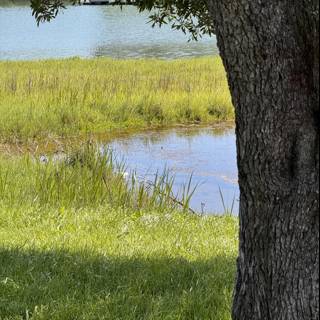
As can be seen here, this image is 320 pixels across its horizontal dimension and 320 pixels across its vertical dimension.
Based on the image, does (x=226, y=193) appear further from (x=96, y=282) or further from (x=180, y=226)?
(x=96, y=282)

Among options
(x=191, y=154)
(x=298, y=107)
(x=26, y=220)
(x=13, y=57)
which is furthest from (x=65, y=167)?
(x=13, y=57)

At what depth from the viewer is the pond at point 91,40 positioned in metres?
28.2

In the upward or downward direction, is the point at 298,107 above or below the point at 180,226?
above

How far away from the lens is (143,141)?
13.7m

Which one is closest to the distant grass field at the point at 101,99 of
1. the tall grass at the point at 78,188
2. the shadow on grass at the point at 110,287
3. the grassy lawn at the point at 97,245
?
the grassy lawn at the point at 97,245

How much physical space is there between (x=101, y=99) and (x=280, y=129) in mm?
12469

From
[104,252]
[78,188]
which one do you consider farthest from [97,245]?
[78,188]

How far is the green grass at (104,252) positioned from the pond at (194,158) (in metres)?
1.90

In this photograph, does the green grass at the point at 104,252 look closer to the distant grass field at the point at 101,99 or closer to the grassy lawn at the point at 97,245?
the grassy lawn at the point at 97,245

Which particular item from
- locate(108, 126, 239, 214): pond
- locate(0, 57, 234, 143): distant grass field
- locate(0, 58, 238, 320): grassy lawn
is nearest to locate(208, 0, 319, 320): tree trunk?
locate(0, 58, 238, 320): grassy lawn

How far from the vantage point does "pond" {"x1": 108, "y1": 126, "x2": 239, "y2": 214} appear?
988cm

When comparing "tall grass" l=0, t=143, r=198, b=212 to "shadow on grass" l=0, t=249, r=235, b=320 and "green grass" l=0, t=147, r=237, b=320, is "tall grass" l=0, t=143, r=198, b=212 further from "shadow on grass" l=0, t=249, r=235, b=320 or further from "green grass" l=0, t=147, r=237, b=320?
"shadow on grass" l=0, t=249, r=235, b=320

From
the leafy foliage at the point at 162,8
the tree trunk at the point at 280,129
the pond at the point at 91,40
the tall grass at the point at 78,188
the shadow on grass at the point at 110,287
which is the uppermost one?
the leafy foliage at the point at 162,8

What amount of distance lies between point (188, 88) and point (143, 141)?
338 centimetres
